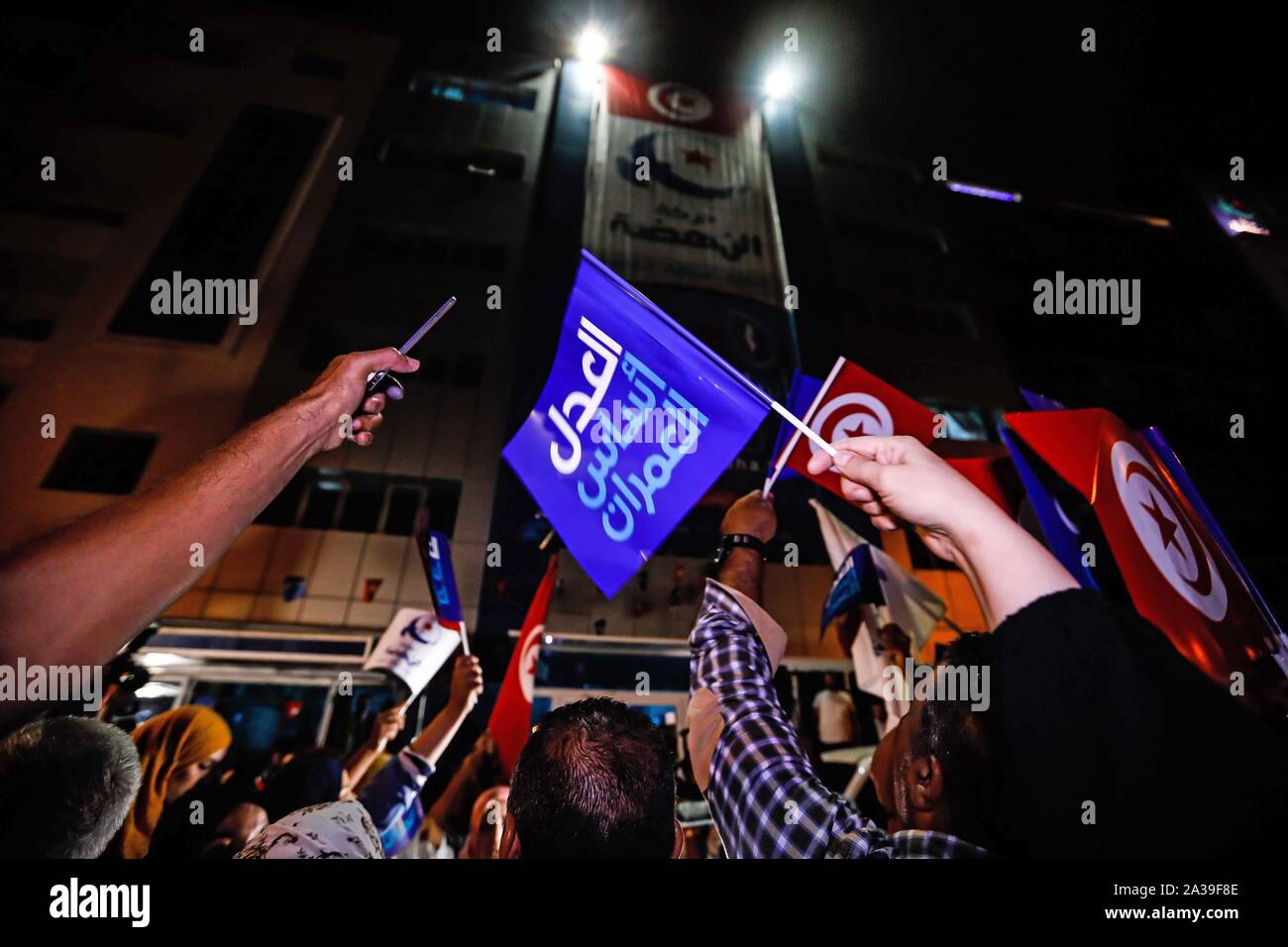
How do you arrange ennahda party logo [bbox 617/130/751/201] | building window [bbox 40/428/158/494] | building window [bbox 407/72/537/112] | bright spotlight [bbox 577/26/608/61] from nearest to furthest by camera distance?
1. building window [bbox 40/428/158/494]
2. ennahda party logo [bbox 617/130/751/201]
3. bright spotlight [bbox 577/26/608/61]
4. building window [bbox 407/72/537/112]

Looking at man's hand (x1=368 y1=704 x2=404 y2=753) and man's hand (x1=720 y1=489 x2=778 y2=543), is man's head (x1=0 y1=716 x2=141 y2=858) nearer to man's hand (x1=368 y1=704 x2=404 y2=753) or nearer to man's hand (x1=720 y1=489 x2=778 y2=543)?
man's hand (x1=720 y1=489 x2=778 y2=543)

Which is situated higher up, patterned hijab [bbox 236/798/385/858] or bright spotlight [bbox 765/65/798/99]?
bright spotlight [bbox 765/65/798/99]

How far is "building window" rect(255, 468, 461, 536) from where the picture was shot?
960 centimetres

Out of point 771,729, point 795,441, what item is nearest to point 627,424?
point 795,441

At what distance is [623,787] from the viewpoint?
1426 mm

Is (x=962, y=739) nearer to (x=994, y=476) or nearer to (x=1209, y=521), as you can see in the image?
(x=994, y=476)

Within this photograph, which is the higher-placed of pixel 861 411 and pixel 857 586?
pixel 861 411

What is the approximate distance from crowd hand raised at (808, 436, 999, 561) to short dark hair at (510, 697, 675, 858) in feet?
3.08

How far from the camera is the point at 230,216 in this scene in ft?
36.1

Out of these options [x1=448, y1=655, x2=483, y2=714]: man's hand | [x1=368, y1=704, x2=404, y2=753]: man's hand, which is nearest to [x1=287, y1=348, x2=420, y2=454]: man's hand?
[x1=448, y1=655, x2=483, y2=714]: man's hand

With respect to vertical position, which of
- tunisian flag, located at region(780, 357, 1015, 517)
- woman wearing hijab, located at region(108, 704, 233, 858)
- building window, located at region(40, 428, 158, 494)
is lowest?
woman wearing hijab, located at region(108, 704, 233, 858)

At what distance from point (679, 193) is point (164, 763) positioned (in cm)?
1266

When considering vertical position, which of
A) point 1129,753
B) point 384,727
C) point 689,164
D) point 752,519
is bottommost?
point 384,727
